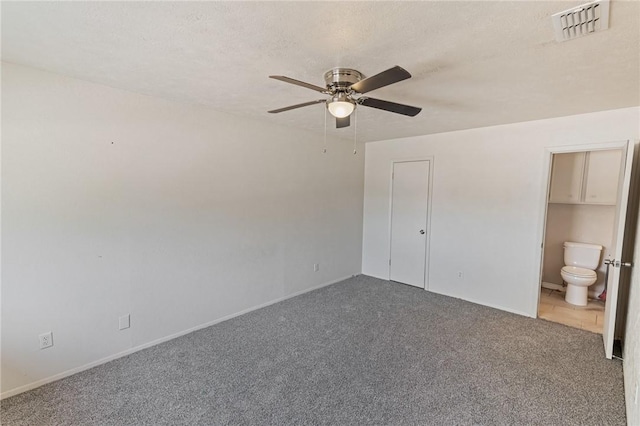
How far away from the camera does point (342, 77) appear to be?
79.7 inches

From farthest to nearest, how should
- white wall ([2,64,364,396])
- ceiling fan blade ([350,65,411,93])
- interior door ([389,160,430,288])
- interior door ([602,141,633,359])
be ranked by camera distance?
interior door ([389,160,430,288]) < interior door ([602,141,633,359]) < white wall ([2,64,364,396]) < ceiling fan blade ([350,65,411,93])

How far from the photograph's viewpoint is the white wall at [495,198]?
3.29 m

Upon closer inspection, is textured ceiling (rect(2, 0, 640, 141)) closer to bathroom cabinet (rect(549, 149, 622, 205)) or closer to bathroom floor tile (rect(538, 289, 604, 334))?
bathroom cabinet (rect(549, 149, 622, 205))

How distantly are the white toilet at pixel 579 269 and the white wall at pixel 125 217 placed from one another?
373cm

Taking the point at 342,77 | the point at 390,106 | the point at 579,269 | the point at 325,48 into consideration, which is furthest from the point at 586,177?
the point at 325,48

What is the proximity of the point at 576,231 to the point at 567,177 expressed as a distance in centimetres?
81

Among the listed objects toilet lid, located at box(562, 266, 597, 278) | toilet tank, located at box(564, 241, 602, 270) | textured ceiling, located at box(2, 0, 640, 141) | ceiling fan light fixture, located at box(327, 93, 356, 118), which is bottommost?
toilet lid, located at box(562, 266, 597, 278)

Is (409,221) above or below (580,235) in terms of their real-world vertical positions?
above

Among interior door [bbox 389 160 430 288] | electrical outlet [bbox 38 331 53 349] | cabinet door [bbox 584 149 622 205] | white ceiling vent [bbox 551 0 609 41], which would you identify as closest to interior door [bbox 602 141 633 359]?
cabinet door [bbox 584 149 622 205]

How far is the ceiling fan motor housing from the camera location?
6.57ft

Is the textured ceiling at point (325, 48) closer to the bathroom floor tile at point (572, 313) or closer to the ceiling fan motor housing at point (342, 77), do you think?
the ceiling fan motor housing at point (342, 77)

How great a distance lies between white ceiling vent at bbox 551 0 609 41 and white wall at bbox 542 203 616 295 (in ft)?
11.6

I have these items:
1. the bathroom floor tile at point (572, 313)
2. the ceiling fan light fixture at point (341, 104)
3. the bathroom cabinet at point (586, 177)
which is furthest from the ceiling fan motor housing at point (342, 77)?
the bathroom cabinet at point (586, 177)

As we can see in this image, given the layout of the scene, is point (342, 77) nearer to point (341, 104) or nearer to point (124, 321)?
point (341, 104)
